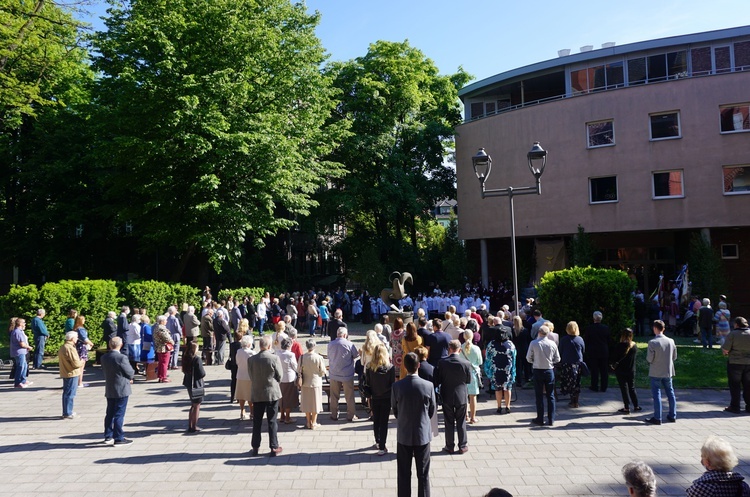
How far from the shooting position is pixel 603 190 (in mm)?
31125

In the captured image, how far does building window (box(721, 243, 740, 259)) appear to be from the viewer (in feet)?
99.2

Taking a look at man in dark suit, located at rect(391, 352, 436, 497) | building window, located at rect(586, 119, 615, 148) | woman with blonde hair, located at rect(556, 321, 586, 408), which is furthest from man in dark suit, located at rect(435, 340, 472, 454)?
building window, located at rect(586, 119, 615, 148)

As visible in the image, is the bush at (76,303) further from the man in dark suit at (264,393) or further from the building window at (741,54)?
the building window at (741,54)

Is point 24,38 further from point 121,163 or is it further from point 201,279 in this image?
point 201,279

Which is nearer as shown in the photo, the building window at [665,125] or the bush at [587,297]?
the bush at [587,297]

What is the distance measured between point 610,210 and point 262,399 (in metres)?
26.7

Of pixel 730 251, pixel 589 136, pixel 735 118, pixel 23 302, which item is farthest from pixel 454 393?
pixel 730 251

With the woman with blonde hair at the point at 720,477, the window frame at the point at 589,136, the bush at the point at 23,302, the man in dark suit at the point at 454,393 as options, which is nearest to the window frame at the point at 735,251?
the window frame at the point at 589,136

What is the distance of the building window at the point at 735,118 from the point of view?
28266mm

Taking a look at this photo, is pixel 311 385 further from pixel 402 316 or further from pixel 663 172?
pixel 663 172

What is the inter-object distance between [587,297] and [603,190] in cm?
1765

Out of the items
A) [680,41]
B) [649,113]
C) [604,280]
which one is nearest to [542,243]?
[649,113]

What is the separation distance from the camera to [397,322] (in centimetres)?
1273

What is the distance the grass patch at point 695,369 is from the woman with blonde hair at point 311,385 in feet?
25.3
